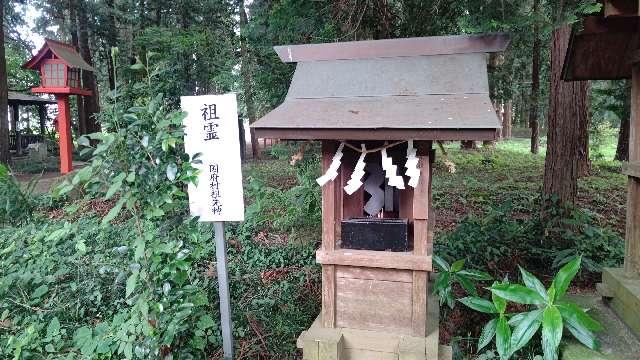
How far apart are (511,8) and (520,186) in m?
5.25

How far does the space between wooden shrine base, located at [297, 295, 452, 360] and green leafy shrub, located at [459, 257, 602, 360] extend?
0.42 metres

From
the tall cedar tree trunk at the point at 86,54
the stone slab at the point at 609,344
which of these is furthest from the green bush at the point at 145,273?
the tall cedar tree trunk at the point at 86,54

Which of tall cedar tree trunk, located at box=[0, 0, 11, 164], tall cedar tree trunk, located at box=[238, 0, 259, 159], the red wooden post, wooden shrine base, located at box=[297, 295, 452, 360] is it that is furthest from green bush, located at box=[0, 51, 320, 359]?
tall cedar tree trunk, located at box=[0, 0, 11, 164]

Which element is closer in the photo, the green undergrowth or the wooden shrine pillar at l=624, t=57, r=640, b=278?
the green undergrowth

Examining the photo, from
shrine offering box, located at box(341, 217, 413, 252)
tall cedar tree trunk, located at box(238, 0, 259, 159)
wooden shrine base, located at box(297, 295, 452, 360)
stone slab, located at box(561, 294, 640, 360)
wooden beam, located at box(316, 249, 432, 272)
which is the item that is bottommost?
stone slab, located at box(561, 294, 640, 360)

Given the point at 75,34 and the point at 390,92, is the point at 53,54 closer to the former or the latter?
the point at 75,34

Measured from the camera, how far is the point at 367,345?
3.05 meters

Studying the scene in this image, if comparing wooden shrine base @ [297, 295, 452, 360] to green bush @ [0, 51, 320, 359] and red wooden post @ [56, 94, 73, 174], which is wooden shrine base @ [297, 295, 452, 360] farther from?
red wooden post @ [56, 94, 73, 174]

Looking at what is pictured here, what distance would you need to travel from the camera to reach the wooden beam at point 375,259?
292 centimetres

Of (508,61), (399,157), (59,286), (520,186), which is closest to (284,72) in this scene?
(399,157)

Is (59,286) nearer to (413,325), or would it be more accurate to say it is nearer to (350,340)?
(350,340)

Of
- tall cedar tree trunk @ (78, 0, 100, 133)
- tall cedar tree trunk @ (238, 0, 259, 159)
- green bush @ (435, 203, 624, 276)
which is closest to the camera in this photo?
green bush @ (435, 203, 624, 276)

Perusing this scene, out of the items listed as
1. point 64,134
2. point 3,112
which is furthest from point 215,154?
point 3,112

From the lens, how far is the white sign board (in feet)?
9.91
